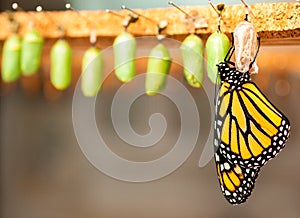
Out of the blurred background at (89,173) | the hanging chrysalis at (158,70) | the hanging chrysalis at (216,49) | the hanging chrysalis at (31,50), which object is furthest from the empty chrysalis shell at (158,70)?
the blurred background at (89,173)

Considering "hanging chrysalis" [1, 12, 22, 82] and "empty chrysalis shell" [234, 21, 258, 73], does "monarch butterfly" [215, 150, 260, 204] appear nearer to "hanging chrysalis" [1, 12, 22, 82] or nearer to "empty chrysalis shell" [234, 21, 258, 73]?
"empty chrysalis shell" [234, 21, 258, 73]

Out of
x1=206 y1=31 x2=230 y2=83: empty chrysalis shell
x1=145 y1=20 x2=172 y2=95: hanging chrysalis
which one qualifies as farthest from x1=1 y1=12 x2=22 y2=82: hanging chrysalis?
x1=206 y1=31 x2=230 y2=83: empty chrysalis shell

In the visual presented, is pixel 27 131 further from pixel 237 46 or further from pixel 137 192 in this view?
pixel 237 46

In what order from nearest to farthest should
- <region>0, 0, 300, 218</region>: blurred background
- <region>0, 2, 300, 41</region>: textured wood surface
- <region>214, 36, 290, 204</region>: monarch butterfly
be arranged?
<region>214, 36, 290, 204</region>: monarch butterfly < <region>0, 2, 300, 41</region>: textured wood surface < <region>0, 0, 300, 218</region>: blurred background

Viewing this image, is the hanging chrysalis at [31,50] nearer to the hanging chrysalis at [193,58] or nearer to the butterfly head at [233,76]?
the hanging chrysalis at [193,58]

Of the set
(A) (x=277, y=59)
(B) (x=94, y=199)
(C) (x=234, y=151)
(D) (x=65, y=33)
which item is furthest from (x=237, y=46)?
(B) (x=94, y=199)

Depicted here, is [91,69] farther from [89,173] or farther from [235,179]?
[89,173]
